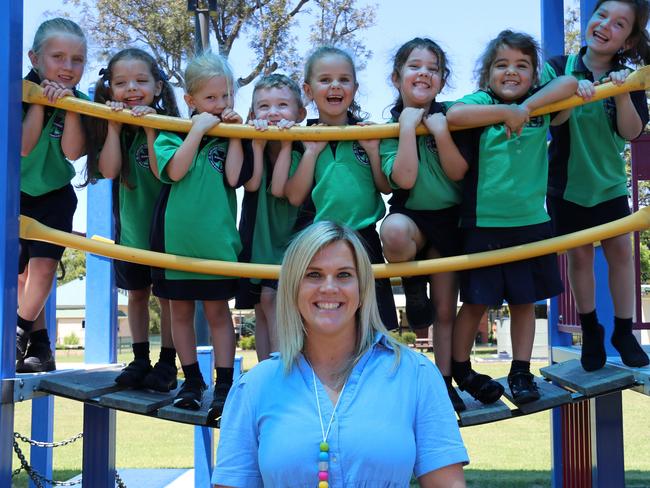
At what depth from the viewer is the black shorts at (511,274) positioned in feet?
9.92

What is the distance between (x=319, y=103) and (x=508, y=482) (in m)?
4.45

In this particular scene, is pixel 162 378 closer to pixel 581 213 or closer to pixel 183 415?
pixel 183 415

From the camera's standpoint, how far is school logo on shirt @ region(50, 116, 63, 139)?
3229mm

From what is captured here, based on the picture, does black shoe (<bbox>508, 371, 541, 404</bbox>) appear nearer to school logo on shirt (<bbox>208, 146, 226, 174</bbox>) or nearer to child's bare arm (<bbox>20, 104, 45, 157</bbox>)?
school logo on shirt (<bbox>208, 146, 226, 174</bbox>)

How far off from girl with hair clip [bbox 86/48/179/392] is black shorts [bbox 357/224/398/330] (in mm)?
912

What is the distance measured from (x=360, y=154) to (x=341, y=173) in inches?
4.8

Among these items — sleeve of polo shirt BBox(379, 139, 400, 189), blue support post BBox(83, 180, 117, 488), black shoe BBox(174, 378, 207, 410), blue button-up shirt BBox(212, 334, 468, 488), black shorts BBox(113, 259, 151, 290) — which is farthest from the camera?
blue support post BBox(83, 180, 117, 488)

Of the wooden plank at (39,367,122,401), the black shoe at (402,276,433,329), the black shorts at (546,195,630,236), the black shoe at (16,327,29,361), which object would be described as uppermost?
the black shorts at (546,195,630,236)

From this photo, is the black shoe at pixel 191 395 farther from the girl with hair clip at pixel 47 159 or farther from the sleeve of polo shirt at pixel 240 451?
the sleeve of polo shirt at pixel 240 451

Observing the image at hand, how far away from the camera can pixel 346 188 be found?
312 centimetres

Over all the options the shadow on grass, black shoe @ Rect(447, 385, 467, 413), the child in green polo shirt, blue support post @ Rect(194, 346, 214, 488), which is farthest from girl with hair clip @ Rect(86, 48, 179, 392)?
the shadow on grass

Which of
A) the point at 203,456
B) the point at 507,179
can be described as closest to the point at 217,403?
the point at 507,179

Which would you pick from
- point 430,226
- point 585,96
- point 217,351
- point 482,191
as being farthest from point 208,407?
point 585,96

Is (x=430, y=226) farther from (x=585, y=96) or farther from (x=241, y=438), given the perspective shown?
(x=241, y=438)
